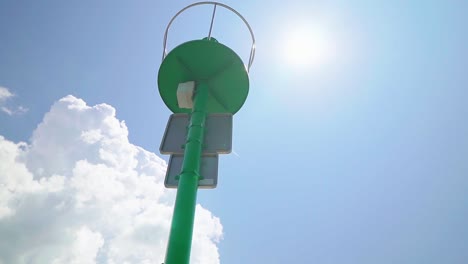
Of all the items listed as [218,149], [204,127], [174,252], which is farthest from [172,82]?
[174,252]

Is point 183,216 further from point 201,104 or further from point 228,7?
point 228,7

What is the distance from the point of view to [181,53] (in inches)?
219

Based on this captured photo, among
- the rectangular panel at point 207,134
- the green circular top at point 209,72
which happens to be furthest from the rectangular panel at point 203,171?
the green circular top at point 209,72

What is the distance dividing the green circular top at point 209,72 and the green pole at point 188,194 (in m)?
0.73

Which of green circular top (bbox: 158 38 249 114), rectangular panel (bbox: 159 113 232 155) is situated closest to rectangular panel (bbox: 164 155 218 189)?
rectangular panel (bbox: 159 113 232 155)

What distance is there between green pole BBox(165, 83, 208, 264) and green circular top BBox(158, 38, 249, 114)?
2.40ft

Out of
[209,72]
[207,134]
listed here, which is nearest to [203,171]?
[207,134]

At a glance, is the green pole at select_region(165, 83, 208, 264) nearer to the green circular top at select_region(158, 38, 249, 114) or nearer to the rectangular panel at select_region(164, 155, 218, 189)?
the rectangular panel at select_region(164, 155, 218, 189)

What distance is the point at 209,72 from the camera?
5652 mm

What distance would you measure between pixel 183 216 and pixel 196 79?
9.52 feet

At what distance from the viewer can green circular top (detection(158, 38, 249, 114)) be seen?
5.54 meters

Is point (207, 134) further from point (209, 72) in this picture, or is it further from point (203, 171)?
point (209, 72)

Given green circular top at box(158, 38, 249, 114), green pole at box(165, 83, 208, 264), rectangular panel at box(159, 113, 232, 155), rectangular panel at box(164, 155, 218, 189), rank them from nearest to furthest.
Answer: green pole at box(165, 83, 208, 264) < rectangular panel at box(164, 155, 218, 189) < rectangular panel at box(159, 113, 232, 155) < green circular top at box(158, 38, 249, 114)

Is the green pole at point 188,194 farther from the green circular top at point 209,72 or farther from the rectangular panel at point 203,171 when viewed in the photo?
the green circular top at point 209,72
